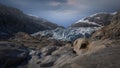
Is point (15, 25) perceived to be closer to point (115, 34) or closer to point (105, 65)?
point (115, 34)

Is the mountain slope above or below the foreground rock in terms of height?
above

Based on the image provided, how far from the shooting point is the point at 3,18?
53312 mm

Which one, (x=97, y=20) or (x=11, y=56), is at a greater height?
(x=97, y=20)

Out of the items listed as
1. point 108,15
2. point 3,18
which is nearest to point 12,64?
point 3,18

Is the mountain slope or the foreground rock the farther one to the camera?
the mountain slope

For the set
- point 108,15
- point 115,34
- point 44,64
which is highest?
point 108,15

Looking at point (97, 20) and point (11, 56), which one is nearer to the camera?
point (11, 56)

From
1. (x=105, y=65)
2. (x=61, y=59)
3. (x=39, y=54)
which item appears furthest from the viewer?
(x=39, y=54)

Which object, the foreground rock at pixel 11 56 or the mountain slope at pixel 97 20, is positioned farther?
the mountain slope at pixel 97 20

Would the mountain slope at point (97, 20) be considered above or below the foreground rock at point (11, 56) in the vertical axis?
above

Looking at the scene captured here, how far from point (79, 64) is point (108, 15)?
65.1 meters

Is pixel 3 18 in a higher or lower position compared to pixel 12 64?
higher

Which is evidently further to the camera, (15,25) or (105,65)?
(15,25)

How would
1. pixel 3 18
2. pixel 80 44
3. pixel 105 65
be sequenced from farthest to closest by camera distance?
pixel 3 18, pixel 80 44, pixel 105 65
